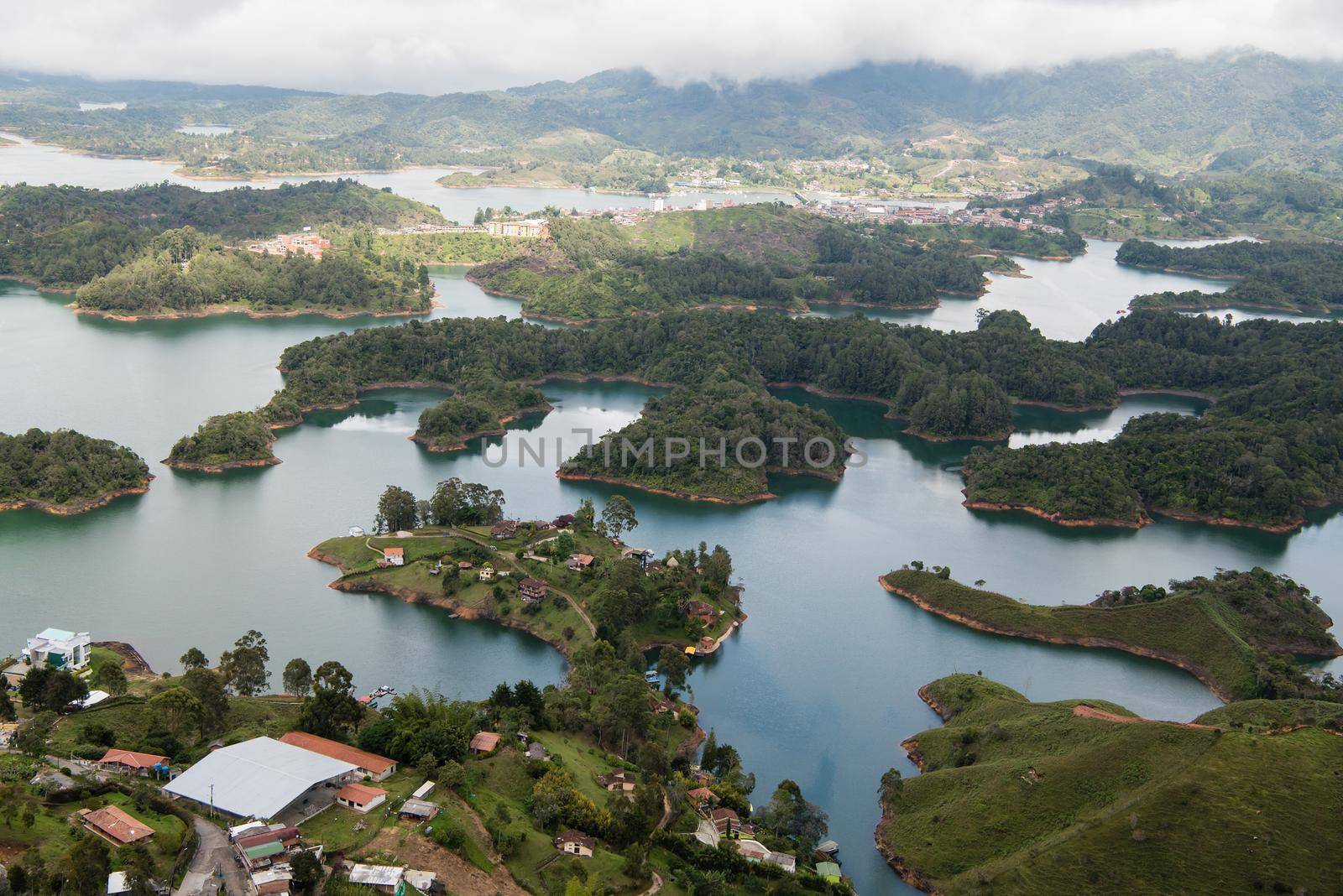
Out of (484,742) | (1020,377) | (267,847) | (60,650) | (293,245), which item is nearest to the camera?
(267,847)

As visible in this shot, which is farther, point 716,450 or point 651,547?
point 716,450

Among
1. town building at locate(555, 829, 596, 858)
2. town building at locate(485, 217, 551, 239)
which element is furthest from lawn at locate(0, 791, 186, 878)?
town building at locate(485, 217, 551, 239)

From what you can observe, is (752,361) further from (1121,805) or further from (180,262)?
(180,262)

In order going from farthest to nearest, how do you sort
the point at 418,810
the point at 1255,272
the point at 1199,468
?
the point at 1255,272
the point at 1199,468
the point at 418,810

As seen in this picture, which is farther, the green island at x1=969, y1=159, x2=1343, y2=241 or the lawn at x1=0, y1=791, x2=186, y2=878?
the green island at x1=969, y1=159, x2=1343, y2=241

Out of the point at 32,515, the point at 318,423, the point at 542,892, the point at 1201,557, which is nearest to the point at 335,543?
the point at 32,515

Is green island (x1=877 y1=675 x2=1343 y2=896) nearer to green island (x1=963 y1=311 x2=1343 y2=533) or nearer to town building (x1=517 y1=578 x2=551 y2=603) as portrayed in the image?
town building (x1=517 y1=578 x2=551 y2=603)

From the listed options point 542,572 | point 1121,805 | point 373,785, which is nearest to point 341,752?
point 373,785
